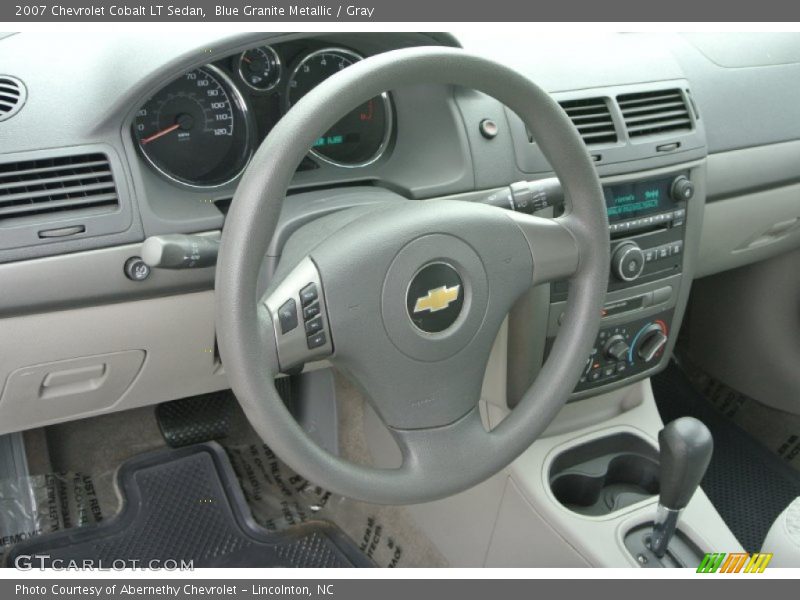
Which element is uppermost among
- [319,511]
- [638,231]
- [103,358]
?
[638,231]

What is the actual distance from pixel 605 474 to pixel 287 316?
2.93 ft

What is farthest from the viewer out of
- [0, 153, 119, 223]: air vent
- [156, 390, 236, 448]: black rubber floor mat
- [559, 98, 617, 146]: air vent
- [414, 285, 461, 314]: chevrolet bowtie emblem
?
[156, 390, 236, 448]: black rubber floor mat

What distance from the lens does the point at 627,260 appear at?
→ 5.11 feet

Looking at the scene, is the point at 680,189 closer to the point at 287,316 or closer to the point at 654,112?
the point at 654,112

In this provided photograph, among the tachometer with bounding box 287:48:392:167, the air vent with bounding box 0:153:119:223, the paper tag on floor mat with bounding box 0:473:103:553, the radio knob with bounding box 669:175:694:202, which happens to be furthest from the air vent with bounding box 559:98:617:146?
the paper tag on floor mat with bounding box 0:473:103:553

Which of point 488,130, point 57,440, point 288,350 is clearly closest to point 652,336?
point 488,130

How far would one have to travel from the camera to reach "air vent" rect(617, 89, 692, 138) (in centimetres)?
160

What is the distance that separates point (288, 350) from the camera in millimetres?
1029

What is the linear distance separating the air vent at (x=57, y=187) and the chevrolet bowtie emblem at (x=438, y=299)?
1.62 feet

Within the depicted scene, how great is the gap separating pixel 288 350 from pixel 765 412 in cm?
164

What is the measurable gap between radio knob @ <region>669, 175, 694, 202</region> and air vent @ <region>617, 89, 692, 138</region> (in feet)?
0.32

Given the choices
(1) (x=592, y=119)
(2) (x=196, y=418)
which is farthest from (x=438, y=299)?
(2) (x=196, y=418)

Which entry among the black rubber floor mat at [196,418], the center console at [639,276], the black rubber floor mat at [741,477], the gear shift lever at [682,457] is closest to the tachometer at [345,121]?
the center console at [639,276]

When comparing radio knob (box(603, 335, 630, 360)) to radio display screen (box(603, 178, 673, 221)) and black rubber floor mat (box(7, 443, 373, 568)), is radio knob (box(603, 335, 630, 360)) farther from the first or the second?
black rubber floor mat (box(7, 443, 373, 568))
